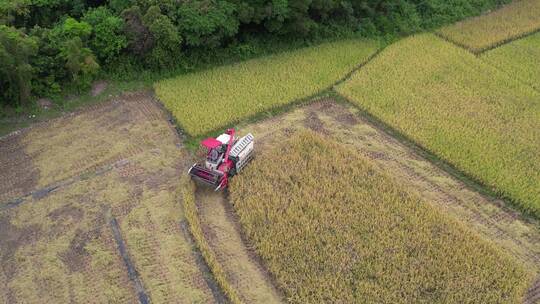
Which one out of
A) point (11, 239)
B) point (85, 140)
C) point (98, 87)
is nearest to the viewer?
point (11, 239)

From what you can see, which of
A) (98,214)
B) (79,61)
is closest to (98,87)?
(79,61)

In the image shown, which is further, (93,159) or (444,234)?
(93,159)

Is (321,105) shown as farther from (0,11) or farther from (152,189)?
(0,11)

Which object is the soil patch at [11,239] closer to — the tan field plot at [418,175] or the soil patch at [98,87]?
the tan field plot at [418,175]

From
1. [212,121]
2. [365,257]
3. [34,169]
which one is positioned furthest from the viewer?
[212,121]

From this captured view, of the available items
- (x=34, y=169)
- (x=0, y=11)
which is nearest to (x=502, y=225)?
(x=34, y=169)

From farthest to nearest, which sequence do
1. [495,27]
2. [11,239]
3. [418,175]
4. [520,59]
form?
[495,27] → [520,59] → [418,175] → [11,239]

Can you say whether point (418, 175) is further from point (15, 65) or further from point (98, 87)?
point (15, 65)

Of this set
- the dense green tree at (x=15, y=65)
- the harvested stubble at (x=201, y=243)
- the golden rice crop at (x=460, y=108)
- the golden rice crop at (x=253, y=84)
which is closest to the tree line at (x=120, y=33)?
the dense green tree at (x=15, y=65)
